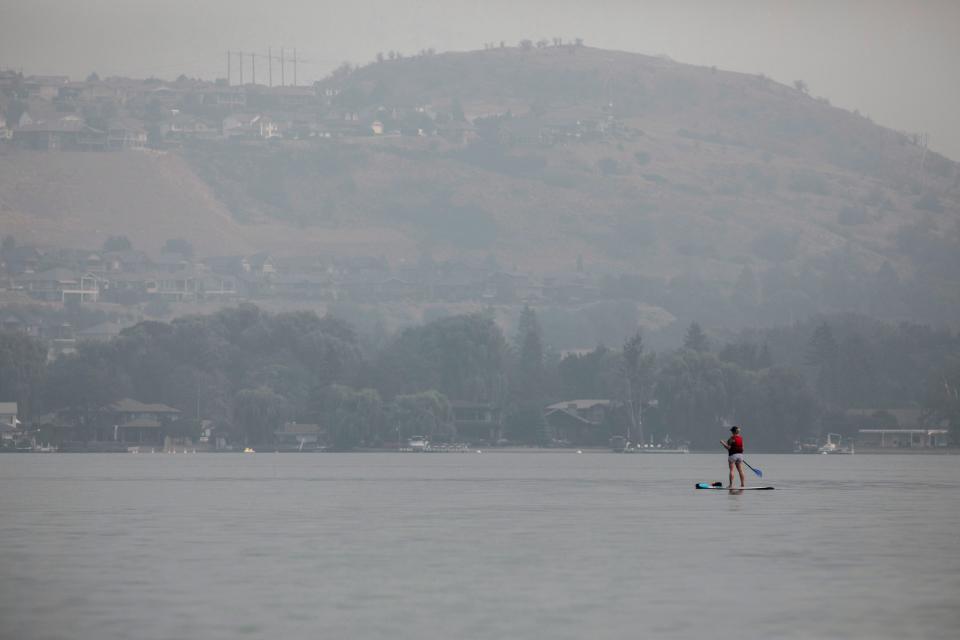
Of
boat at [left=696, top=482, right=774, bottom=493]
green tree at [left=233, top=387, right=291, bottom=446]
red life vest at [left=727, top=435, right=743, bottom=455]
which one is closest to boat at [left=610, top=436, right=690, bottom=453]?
green tree at [left=233, top=387, right=291, bottom=446]

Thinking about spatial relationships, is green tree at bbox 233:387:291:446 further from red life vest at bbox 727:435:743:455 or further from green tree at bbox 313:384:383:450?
red life vest at bbox 727:435:743:455

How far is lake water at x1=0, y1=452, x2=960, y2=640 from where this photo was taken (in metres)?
31.7

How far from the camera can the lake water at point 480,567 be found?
104 ft

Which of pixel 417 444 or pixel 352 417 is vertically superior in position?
pixel 352 417

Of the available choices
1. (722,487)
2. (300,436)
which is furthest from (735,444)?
→ (300,436)

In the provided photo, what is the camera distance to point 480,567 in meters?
40.0

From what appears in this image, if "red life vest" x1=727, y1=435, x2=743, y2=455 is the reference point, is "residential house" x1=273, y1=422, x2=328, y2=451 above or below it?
above

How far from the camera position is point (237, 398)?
196 metres

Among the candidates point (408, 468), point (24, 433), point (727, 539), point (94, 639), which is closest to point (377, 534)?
point (727, 539)

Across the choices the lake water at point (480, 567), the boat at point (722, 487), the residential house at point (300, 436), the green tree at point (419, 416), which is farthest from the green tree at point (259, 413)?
the lake water at point (480, 567)

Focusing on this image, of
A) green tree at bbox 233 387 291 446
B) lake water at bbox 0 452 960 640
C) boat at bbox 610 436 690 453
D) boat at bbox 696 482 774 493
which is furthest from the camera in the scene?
green tree at bbox 233 387 291 446

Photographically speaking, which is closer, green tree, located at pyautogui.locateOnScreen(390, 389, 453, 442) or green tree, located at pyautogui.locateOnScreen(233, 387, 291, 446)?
green tree, located at pyautogui.locateOnScreen(390, 389, 453, 442)

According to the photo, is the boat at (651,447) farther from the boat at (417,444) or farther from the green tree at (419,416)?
the boat at (417,444)

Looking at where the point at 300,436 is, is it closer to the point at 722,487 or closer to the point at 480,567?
the point at 722,487
